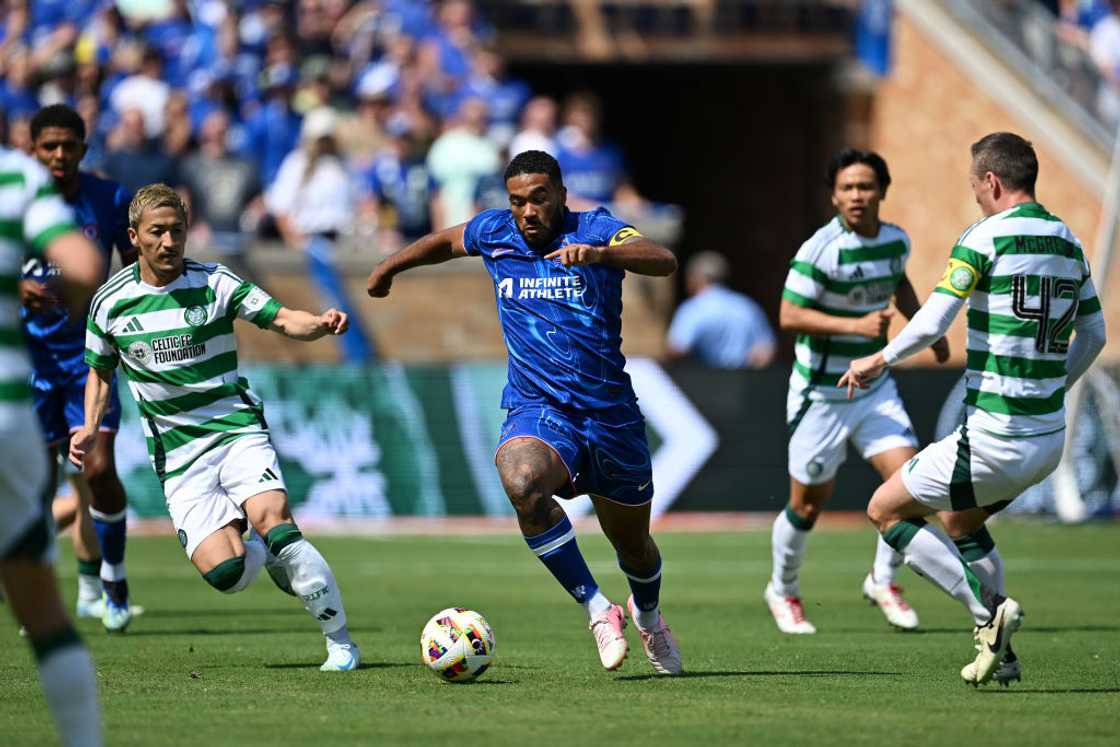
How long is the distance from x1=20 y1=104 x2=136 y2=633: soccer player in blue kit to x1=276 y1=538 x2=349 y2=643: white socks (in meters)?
2.50

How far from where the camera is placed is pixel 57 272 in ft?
36.2

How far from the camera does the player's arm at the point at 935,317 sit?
8.06 m

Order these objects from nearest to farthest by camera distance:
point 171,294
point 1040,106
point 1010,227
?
1. point 1010,227
2. point 171,294
3. point 1040,106

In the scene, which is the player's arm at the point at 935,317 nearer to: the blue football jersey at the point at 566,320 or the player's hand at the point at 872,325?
the blue football jersey at the point at 566,320

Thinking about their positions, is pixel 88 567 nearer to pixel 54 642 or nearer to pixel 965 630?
pixel 965 630

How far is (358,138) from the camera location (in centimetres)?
2234

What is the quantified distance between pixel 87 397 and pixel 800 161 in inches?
804

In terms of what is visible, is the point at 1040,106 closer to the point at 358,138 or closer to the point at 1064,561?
the point at 358,138

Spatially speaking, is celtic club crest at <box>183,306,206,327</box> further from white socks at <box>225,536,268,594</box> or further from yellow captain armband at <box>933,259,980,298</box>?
yellow captain armband at <box>933,259,980,298</box>

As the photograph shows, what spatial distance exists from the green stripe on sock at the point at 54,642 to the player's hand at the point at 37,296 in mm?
5238

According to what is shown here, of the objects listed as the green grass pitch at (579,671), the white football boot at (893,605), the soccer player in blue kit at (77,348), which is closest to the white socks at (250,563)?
the green grass pitch at (579,671)

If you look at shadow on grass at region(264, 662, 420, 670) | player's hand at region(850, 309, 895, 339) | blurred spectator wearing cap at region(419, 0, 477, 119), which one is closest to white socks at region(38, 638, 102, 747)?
shadow on grass at region(264, 662, 420, 670)

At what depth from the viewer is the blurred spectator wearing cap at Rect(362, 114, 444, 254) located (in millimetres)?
21266

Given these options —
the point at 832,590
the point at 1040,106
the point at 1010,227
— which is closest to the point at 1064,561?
the point at 832,590
